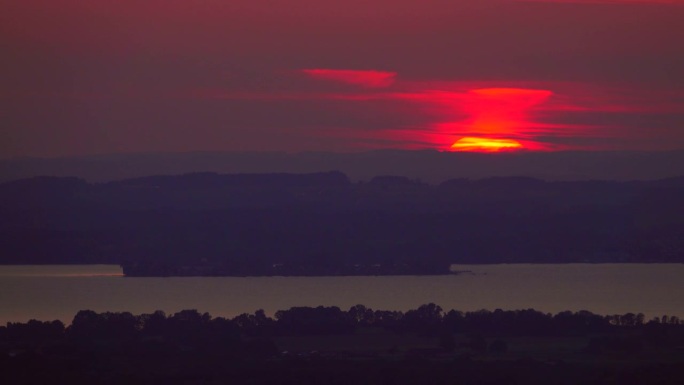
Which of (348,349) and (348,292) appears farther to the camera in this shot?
(348,292)

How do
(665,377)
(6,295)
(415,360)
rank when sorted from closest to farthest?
1. (665,377)
2. (415,360)
3. (6,295)

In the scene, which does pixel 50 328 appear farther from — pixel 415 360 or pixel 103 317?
pixel 415 360

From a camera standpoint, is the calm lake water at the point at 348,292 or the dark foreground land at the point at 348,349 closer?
the dark foreground land at the point at 348,349

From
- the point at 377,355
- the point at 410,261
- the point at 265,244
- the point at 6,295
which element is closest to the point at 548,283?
the point at 410,261
